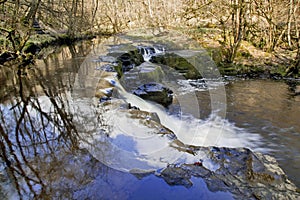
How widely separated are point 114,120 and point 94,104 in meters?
0.98

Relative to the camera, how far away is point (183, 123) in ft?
17.9

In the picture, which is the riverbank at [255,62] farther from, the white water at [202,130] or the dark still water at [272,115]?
the white water at [202,130]

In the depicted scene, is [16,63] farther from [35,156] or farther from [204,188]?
[204,188]

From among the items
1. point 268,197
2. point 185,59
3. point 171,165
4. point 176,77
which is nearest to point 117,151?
point 171,165

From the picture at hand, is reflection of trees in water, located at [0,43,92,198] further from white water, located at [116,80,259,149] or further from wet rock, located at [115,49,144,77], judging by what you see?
wet rock, located at [115,49,144,77]

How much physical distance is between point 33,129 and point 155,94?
128 inches

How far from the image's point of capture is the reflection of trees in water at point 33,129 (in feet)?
9.04

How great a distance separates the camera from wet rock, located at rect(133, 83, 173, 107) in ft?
20.6

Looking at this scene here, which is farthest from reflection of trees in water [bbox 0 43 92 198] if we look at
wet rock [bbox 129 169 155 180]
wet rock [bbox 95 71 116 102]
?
wet rock [bbox 129 169 155 180]

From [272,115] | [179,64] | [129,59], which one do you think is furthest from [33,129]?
[179,64]

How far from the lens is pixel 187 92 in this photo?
766cm

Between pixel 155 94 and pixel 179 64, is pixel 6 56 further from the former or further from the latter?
pixel 155 94

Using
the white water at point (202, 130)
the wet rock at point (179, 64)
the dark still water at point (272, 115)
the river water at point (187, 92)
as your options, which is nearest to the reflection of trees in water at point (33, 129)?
the river water at point (187, 92)

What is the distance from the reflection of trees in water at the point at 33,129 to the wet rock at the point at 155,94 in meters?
1.92
